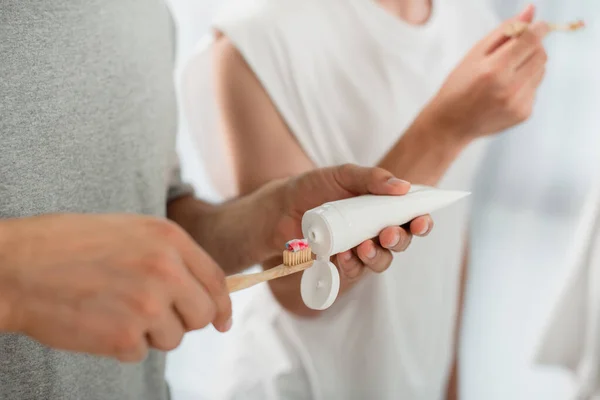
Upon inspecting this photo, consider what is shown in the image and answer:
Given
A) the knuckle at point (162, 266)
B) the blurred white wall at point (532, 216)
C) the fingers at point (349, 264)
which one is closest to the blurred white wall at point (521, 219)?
the blurred white wall at point (532, 216)

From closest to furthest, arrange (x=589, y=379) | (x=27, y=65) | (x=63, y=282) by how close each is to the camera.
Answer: (x=63, y=282), (x=27, y=65), (x=589, y=379)

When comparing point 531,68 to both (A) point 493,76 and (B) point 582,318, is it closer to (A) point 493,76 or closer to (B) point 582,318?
(A) point 493,76

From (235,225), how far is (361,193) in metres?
0.15

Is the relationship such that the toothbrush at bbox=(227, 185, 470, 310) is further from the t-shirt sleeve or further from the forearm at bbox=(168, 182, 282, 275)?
the t-shirt sleeve

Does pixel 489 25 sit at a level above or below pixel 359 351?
above

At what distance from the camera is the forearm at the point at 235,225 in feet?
1.42

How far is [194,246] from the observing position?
25 centimetres

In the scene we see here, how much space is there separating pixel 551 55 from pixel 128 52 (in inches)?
16.4

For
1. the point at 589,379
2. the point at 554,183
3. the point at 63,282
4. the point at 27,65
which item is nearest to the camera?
the point at 63,282

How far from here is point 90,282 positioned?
0.76 feet

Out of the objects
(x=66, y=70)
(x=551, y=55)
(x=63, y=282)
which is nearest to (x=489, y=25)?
(x=551, y=55)

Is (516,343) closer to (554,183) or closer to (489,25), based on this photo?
(554,183)

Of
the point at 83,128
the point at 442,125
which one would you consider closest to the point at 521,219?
the point at 442,125

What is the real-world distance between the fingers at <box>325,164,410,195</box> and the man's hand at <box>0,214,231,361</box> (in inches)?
5.5
